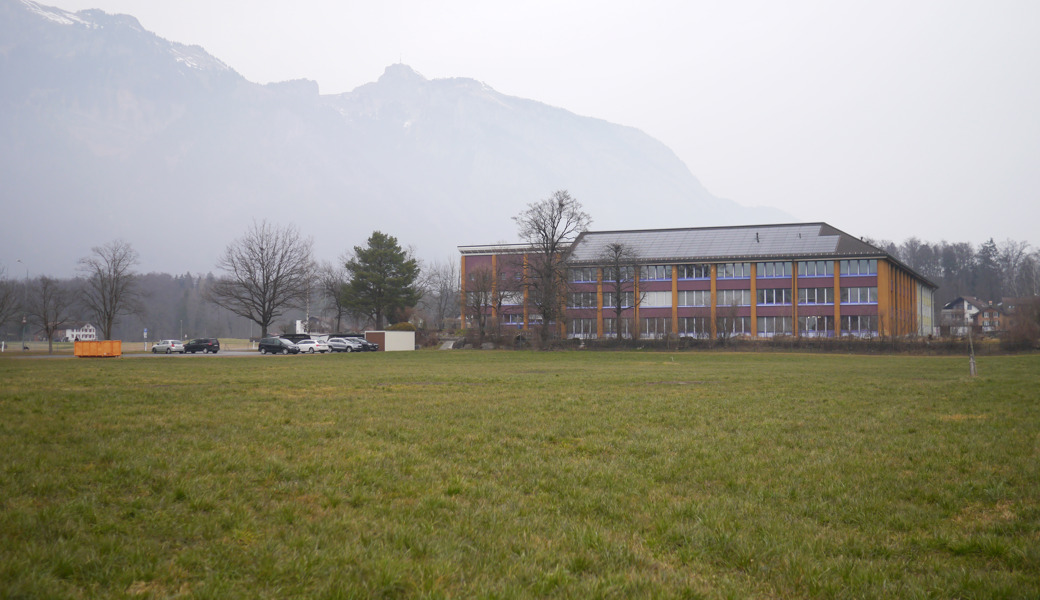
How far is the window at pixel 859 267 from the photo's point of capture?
83.2 metres

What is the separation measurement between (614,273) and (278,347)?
38.3 metres

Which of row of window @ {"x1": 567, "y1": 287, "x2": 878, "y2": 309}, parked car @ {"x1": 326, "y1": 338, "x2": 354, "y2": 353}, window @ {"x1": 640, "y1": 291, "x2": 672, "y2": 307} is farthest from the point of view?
window @ {"x1": 640, "y1": 291, "x2": 672, "y2": 307}

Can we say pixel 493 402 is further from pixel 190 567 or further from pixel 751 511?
pixel 190 567

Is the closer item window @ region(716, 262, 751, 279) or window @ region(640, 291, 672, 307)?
window @ region(716, 262, 751, 279)

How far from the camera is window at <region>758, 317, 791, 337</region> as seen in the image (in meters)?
86.1

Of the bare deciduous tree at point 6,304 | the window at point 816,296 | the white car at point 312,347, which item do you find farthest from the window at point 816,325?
the bare deciduous tree at point 6,304

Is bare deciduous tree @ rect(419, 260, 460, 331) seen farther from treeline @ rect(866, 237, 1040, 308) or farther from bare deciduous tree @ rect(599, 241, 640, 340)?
treeline @ rect(866, 237, 1040, 308)

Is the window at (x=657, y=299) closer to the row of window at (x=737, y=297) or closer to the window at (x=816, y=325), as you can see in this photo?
the row of window at (x=737, y=297)

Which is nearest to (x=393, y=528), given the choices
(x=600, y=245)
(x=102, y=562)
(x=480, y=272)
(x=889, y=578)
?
(x=102, y=562)

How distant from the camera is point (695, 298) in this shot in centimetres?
9112

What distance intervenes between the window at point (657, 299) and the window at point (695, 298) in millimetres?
1733

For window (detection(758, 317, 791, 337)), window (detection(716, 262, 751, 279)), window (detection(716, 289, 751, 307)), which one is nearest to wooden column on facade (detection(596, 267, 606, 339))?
window (detection(716, 289, 751, 307))

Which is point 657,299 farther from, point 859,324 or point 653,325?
point 859,324

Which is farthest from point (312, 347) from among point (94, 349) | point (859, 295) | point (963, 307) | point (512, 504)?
point (963, 307)
